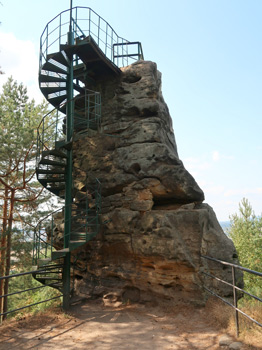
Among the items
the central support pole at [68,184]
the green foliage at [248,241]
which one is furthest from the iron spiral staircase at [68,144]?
the green foliage at [248,241]

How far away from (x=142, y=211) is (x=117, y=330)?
342 cm

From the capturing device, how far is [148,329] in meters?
5.96

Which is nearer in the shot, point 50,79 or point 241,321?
point 241,321

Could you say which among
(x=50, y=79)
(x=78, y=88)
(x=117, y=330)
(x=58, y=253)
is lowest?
(x=117, y=330)

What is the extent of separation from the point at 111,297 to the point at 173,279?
80.4 inches

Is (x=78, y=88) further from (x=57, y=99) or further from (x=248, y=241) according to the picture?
(x=248, y=241)

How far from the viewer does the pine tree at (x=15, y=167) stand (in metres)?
15.0

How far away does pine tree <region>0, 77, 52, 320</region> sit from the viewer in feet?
49.3

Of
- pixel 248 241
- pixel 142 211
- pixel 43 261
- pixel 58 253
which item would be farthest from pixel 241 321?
pixel 248 241

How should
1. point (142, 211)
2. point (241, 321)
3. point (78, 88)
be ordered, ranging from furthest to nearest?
point (78, 88) → point (142, 211) → point (241, 321)

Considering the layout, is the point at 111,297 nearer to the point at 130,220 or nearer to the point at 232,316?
the point at 130,220

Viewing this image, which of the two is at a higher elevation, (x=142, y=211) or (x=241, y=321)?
(x=142, y=211)

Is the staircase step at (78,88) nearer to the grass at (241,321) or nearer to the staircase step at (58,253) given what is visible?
the staircase step at (58,253)

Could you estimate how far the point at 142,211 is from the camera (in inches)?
326
